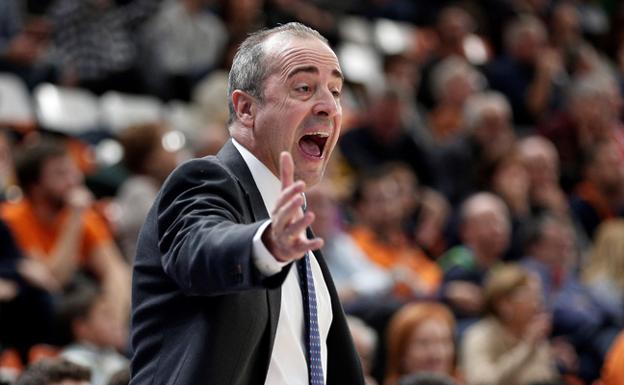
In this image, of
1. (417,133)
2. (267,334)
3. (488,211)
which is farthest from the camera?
(417,133)

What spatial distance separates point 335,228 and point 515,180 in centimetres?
178

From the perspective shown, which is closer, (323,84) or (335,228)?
(323,84)

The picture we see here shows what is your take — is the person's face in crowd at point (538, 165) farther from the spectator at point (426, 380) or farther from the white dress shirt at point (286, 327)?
the white dress shirt at point (286, 327)

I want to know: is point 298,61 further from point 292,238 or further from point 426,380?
point 426,380

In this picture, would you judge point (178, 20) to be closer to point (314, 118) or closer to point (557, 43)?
point (557, 43)

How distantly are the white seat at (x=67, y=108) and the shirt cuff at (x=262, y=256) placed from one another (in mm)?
5216

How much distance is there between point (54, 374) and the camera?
318 centimetres

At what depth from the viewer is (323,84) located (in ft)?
7.62

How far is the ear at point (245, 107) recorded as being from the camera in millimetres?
2363

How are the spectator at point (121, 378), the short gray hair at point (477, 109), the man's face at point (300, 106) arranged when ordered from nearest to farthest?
the man's face at point (300, 106) → the spectator at point (121, 378) → the short gray hair at point (477, 109)

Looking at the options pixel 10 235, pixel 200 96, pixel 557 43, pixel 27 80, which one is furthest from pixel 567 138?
pixel 10 235

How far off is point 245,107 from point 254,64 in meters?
0.09

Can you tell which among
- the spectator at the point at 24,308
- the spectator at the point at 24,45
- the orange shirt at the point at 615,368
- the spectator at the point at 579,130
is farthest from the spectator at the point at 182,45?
the orange shirt at the point at 615,368

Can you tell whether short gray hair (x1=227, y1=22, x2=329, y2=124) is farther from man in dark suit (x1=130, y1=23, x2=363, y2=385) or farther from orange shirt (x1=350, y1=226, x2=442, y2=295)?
orange shirt (x1=350, y1=226, x2=442, y2=295)
